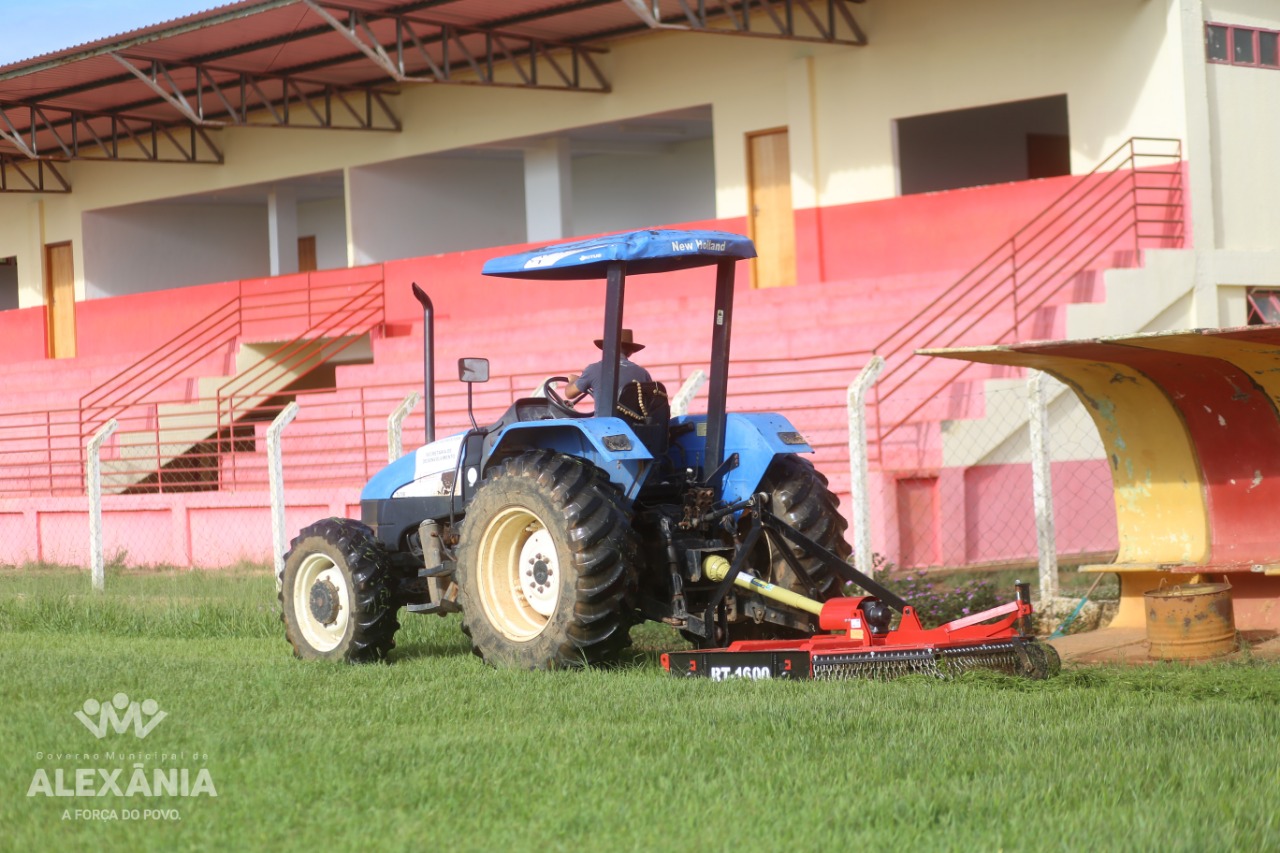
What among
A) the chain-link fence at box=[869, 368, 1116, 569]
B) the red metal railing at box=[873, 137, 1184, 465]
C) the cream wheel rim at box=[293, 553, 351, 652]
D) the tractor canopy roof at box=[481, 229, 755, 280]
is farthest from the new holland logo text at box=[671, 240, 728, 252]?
the red metal railing at box=[873, 137, 1184, 465]

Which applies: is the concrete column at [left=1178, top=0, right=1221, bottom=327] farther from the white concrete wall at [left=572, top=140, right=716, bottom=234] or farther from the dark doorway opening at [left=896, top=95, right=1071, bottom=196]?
the white concrete wall at [left=572, top=140, right=716, bottom=234]

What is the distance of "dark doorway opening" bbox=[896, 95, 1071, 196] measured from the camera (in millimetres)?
22906

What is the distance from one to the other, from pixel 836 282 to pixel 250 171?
11923 millimetres

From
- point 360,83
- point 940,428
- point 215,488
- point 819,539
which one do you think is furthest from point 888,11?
point 819,539

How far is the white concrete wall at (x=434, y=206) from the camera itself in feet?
81.4

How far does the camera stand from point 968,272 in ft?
52.9

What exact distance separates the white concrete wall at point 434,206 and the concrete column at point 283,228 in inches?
134

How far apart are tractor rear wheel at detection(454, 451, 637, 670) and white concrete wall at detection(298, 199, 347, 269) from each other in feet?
75.8

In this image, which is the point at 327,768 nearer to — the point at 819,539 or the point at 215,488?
the point at 819,539

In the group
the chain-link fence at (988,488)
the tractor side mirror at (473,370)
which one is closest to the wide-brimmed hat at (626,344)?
the tractor side mirror at (473,370)

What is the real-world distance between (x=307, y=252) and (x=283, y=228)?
367 centimetres

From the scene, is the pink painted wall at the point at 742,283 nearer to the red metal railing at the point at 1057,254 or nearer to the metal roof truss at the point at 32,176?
the red metal railing at the point at 1057,254

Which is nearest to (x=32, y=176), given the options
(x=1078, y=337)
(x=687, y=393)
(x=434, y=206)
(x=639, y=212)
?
(x=434, y=206)

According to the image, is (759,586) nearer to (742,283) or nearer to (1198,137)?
(1198,137)
